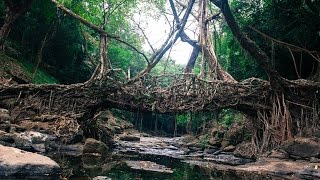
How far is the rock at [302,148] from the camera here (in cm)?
1116

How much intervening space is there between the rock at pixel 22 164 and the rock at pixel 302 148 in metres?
7.20

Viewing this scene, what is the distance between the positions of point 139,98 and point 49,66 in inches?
329

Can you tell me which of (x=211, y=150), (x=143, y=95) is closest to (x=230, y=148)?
(x=211, y=150)

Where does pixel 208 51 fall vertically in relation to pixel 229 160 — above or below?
above

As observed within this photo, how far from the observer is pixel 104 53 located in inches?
585

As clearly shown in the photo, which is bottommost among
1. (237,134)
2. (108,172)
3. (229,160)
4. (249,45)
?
(108,172)

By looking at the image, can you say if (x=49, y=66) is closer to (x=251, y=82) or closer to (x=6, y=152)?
(x=251, y=82)

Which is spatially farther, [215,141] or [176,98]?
[215,141]

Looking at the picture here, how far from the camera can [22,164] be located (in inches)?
269

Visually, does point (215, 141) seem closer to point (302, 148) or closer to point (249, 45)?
point (302, 148)

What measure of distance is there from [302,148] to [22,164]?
7967 mm

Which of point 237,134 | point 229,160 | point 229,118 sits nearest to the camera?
point 229,160

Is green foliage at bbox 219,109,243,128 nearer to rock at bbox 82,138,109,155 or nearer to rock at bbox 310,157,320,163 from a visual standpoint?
rock at bbox 310,157,320,163

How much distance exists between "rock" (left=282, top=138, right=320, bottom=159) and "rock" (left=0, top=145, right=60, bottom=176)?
23.6 feet
